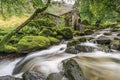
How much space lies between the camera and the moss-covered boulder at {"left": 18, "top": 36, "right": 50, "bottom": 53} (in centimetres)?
1195

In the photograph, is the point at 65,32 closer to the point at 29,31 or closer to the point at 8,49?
the point at 29,31

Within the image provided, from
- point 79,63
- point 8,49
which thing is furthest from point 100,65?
point 8,49

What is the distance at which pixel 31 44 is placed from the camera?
40.7 ft

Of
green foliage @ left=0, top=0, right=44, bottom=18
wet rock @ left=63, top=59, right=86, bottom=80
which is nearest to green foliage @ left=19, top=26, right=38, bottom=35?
green foliage @ left=0, top=0, right=44, bottom=18

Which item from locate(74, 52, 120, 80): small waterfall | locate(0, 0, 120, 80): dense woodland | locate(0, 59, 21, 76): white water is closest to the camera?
locate(0, 0, 120, 80): dense woodland

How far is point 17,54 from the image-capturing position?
11727 mm

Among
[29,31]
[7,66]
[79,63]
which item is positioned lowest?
[7,66]

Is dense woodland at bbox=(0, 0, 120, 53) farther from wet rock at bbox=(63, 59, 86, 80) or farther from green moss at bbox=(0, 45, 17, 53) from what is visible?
wet rock at bbox=(63, 59, 86, 80)

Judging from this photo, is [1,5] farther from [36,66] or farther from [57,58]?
[57,58]

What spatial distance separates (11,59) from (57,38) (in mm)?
6239

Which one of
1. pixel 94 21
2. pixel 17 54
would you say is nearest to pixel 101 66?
pixel 17 54

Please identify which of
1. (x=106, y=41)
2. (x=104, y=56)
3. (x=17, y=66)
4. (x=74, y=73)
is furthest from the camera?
(x=106, y=41)

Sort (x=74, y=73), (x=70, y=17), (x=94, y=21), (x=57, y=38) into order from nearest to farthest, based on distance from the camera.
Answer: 1. (x=74, y=73)
2. (x=57, y=38)
3. (x=70, y=17)
4. (x=94, y=21)

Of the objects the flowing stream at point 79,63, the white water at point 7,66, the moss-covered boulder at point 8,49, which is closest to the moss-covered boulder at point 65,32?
the flowing stream at point 79,63
